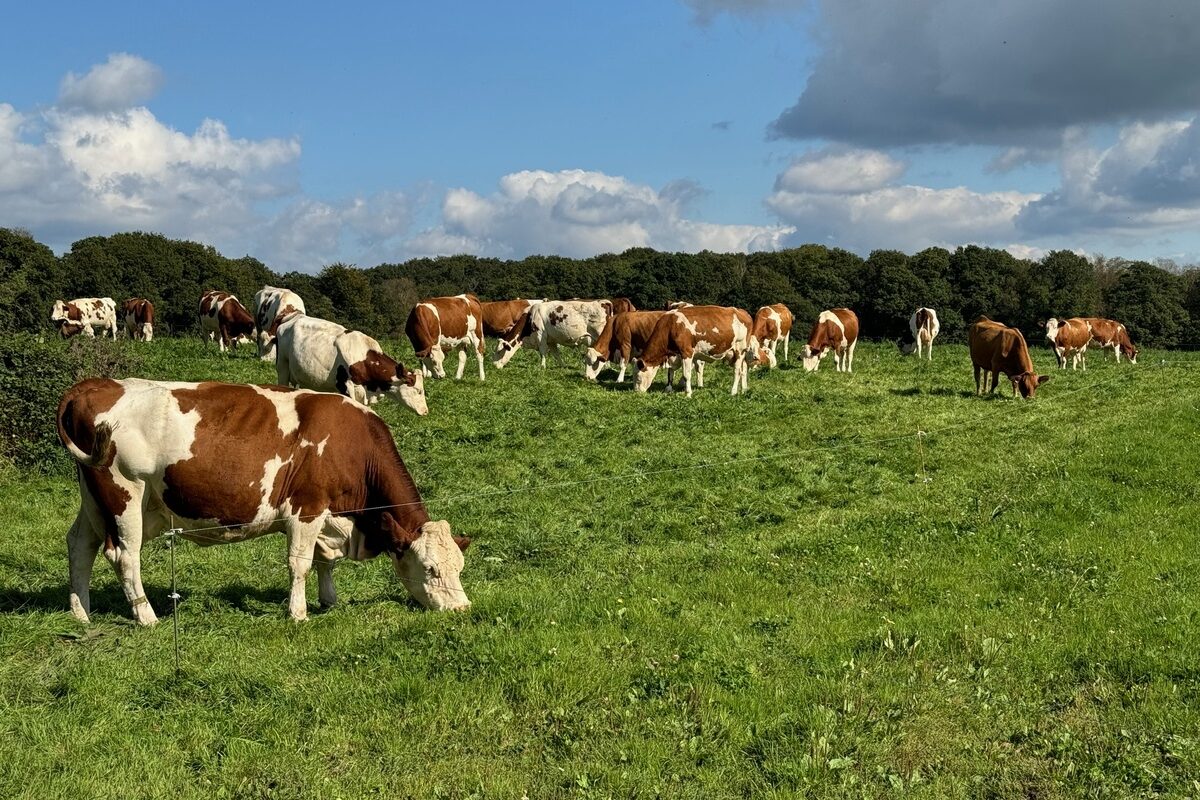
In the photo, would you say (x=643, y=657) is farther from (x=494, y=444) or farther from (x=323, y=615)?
(x=494, y=444)

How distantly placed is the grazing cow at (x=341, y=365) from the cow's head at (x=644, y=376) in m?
7.50

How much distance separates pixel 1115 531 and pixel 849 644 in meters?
5.62

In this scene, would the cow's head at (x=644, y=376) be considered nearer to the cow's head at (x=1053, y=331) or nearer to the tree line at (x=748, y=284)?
the cow's head at (x=1053, y=331)

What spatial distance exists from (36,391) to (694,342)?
1597 centimetres

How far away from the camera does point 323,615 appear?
957cm

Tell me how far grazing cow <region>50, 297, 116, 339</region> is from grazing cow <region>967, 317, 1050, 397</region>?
118ft

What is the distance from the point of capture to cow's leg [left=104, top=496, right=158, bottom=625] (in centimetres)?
912

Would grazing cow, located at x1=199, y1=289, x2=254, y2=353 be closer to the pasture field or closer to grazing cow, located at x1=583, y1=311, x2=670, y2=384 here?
grazing cow, located at x1=583, y1=311, x2=670, y2=384

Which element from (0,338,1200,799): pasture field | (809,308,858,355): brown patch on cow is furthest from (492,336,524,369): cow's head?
(0,338,1200,799): pasture field

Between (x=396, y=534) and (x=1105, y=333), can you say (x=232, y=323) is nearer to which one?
(x=396, y=534)

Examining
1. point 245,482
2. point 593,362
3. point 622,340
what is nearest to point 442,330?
point 593,362

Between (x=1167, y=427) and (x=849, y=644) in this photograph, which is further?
(x=1167, y=427)

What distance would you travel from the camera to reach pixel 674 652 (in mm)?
7930

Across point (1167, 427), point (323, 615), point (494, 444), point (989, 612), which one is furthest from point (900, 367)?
point (323, 615)
